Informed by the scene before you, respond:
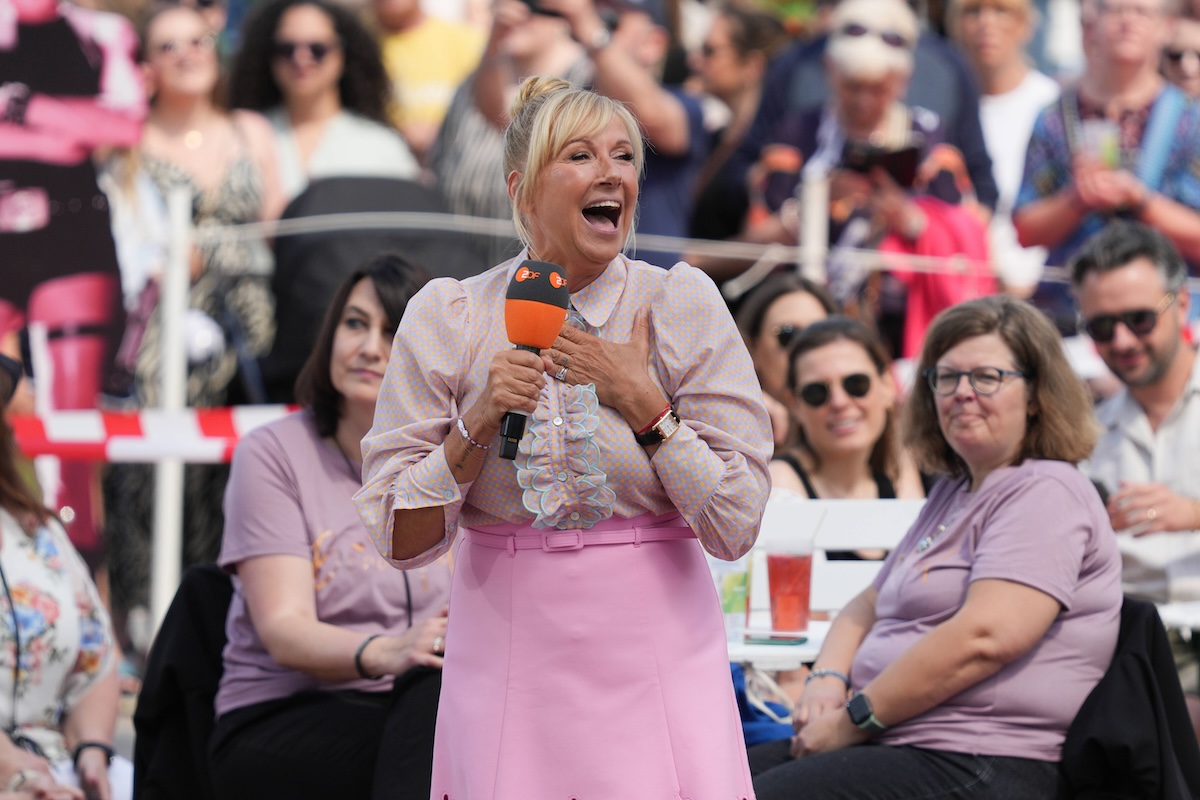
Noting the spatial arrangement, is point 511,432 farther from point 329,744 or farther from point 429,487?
point 329,744

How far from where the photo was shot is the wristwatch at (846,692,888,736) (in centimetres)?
386

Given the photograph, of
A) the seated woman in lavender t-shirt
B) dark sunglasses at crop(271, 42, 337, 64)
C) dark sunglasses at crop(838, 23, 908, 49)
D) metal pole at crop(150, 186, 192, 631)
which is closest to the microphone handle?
the seated woman in lavender t-shirt

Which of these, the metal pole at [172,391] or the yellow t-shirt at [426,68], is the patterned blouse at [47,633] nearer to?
the metal pole at [172,391]

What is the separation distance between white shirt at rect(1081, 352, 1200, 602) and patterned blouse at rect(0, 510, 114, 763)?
115 inches

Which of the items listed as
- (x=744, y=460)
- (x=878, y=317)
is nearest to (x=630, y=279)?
(x=744, y=460)

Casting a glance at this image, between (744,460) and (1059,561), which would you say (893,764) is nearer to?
(1059,561)

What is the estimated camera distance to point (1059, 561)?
3.76 meters

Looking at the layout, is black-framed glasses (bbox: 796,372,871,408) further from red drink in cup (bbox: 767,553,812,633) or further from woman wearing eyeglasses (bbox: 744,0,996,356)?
woman wearing eyeglasses (bbox: 744,0,996,356)

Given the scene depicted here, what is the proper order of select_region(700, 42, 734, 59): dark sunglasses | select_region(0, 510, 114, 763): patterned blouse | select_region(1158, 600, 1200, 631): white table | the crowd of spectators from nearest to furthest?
1. select_region(0, 510, 114, 763): patterned blouse
2. select_region(1158, 600, 1200, 631): white table
3. the crowd of spectators
4. select_region(700, 42, 734, 59): dark sunglasses

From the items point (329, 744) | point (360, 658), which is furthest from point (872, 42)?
point (329, 744)

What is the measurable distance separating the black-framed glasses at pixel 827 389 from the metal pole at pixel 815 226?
5.88ft

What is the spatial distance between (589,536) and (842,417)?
2.50 metres

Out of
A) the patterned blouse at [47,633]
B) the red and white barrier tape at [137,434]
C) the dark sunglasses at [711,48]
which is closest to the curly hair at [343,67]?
the red and white barrier tape at [137,434]

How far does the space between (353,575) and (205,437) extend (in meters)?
2.24
